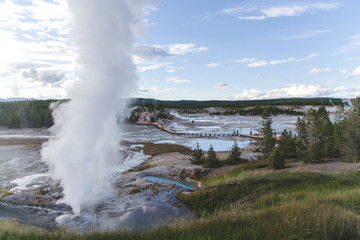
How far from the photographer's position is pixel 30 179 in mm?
18891

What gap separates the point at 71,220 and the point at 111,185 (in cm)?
704

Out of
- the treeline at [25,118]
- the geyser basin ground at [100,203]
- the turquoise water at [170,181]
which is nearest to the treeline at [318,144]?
the turquoise water at [170,181]

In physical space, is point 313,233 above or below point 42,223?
above

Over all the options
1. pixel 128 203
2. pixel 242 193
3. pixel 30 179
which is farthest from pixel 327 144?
pixel 30 179

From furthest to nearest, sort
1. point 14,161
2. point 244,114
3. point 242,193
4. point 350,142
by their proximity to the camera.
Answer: point 244,114, point 14,161, point 350,142, point 242,193

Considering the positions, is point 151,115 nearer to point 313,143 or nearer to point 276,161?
point 313,143

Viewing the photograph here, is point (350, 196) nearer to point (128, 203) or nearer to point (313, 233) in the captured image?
point (313, 233)

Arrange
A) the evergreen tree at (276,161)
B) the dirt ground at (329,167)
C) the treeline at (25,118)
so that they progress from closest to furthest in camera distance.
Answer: the dirt ground at (329,167)
the evergreen tree at (276,161)
the treeline at (25,118)

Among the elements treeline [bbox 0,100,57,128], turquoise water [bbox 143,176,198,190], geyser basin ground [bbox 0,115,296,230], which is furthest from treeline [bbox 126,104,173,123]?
turquoise water [bbox 143,176,198,190]

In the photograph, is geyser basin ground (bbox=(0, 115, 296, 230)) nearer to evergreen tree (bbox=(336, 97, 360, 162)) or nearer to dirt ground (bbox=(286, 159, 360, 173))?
dirt ground (bbox=(286, 159, 360, 173))

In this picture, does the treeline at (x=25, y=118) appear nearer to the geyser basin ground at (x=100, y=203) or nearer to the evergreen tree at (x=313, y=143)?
the geyser basin ground at (x=100, y=203)

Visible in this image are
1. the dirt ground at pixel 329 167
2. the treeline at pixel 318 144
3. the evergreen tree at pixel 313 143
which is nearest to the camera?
the dirt ground at pixel 329 167

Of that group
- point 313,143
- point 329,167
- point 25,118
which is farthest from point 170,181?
point 25,118

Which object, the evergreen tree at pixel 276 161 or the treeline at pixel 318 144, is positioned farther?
the treeline at pixel 318 144
